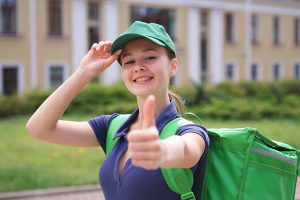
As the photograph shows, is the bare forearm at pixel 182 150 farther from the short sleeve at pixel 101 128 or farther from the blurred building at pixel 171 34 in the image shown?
the blurred building at pixel 171 34

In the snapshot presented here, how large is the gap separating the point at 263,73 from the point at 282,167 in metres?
31.9

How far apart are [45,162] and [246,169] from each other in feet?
23.8

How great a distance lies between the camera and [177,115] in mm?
2074

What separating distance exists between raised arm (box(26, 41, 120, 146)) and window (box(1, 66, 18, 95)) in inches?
834

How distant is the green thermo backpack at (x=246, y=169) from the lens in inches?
79.9

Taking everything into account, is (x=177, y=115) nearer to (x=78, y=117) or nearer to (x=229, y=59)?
(x=78, y=117)

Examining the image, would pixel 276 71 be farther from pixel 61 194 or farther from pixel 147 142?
pixel 147 142

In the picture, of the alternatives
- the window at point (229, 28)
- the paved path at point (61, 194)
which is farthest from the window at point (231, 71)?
the paved path at point (61, 194)

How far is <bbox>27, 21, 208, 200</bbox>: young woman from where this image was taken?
1883 mm

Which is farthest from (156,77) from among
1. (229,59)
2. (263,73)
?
(263,73)

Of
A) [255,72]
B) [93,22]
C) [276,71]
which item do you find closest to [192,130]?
[93,22]

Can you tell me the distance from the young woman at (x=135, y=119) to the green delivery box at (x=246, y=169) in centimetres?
7

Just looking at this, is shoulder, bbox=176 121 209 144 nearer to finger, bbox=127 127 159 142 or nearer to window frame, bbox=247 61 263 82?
finger, bbox=127 127 159 142

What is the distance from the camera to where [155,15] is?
27.9 m
